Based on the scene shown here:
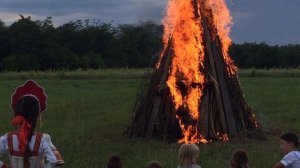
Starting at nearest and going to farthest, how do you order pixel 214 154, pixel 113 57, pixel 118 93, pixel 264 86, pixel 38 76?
pixel 214 154 → pixel 118 93 → pixel 264 86 → pixel 38 76 → pixel 113 57

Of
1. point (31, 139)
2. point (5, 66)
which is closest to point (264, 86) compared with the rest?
point (31, 139)

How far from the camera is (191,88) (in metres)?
14.0

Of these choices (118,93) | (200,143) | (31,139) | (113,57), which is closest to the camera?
(31,139)

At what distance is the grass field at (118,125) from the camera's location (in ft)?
39.2

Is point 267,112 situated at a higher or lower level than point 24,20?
lower

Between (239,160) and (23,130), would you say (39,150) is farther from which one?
(239,160)

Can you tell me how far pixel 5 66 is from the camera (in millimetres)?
67188

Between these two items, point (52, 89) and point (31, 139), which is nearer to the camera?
point (31, 139)

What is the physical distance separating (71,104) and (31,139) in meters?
17.4

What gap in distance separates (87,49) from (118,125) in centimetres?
5899

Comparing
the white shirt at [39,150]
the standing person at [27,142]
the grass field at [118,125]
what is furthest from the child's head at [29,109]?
the grass field at [118,125]

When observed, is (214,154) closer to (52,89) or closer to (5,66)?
(52,89)

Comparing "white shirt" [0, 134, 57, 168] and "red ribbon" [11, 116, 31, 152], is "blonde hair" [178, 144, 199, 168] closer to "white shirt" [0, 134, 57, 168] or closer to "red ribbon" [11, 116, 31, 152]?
"white shirt" [0, 134, 57, 168]

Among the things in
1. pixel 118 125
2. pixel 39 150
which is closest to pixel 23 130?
pixel 39 150
